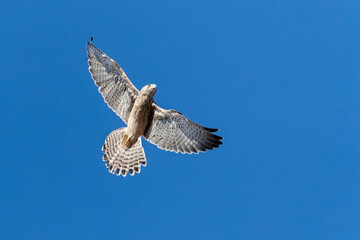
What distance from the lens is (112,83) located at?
12172 mm

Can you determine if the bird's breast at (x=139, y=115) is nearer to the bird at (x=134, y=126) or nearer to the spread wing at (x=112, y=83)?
the bird at (x=134, y=126)

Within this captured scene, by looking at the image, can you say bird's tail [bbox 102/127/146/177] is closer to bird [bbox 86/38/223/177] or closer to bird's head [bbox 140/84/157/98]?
bird [bbox 86/38/223/177]

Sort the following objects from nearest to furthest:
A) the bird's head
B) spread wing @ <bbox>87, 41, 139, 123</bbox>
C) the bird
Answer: the bird's head
the bird
spread wing @ <bbox>87, 41, 139, 123</bbox>

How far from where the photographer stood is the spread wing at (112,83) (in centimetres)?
1200

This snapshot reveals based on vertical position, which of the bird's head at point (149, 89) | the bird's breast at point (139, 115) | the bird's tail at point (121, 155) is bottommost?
the bird's tail at point (121, 155)

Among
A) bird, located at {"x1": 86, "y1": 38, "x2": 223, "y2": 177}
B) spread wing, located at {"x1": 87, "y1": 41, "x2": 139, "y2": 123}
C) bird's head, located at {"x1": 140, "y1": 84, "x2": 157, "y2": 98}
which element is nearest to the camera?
bird's head, located at {"x1": 140, "y1": 84, "x2": 157, "y2": 98}

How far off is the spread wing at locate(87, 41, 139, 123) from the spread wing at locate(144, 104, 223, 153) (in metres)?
0.75

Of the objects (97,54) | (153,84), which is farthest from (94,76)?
(153,84)

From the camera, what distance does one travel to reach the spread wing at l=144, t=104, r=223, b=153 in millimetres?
11672

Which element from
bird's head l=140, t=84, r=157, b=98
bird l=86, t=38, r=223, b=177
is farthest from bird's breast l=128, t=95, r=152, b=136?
bird's head l=140, t=84, r=157, b=98

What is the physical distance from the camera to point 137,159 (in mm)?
11812

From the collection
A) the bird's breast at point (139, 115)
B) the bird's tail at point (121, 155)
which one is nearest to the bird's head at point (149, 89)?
the bird's breast at point (139, 115)

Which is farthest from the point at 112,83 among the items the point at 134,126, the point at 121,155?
the point at 121,155

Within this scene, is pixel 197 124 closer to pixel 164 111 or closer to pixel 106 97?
pixel 164 111
